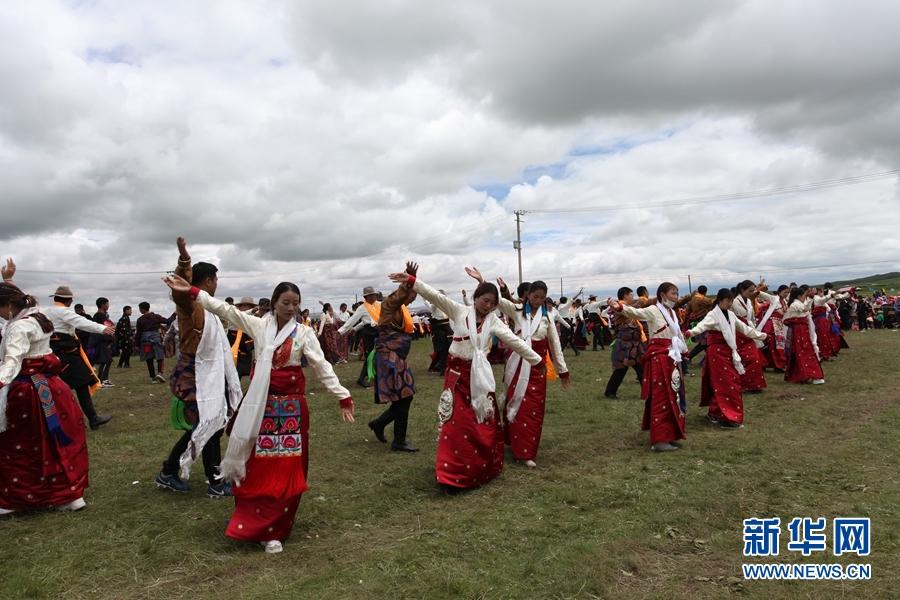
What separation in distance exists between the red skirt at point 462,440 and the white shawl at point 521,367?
2.23 feet

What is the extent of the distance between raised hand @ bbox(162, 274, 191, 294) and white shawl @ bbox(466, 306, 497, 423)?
8.41 feet

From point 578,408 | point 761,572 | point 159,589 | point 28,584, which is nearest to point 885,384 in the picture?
point 578,408

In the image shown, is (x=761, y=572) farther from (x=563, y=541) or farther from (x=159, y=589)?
(x=159, y=589)

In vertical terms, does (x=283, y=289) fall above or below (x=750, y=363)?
above

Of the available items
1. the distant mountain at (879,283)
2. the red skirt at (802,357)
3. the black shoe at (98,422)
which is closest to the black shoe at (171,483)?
the black shoe at (98,422)

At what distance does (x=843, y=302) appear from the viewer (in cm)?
2498

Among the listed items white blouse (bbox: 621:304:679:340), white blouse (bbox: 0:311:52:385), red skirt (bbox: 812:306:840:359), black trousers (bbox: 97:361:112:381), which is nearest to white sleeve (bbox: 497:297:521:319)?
white blouse (bbox: 621:304:679:340)

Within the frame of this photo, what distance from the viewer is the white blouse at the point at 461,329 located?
5.68 m

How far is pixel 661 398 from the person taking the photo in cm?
684

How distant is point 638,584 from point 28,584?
3.84 metres

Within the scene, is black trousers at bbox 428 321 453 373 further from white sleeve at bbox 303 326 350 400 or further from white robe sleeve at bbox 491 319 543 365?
white sleeve at bbox 303 326 350 400

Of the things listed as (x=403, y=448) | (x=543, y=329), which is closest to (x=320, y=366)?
(x=403, y=448)

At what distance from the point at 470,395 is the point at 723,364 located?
14.5 feet

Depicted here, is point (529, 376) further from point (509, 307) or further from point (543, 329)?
point (509, 307)
